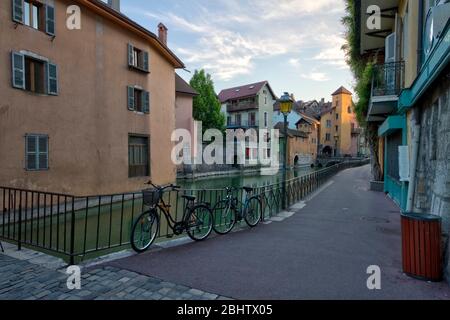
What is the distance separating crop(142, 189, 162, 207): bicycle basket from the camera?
15.7 ft

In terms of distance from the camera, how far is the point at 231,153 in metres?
35.3

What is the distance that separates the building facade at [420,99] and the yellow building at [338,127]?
47195 mm

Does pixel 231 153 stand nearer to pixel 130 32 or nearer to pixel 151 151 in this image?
pixel 151 151

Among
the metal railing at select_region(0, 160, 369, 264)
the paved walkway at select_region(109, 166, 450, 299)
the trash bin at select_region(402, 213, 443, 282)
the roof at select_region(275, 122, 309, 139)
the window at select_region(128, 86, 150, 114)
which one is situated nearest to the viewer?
the paved walkway at select_region(109, 166, 450, 299)

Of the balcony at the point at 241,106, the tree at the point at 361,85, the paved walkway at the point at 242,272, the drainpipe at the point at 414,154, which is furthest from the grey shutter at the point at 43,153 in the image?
the balcony at the point at 241,106

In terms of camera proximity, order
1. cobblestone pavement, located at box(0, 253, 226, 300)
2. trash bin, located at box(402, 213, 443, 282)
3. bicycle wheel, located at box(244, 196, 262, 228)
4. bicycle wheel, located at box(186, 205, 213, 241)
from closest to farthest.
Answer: cobblestone pavement, located at box(0, 253, 226, 300) < trash bin, located at box(402, 213, 443, 282) < bicycle wheel, located at box(186, 205, 213, 241) < bicycle wheel, located at box(244, 196, 262, 228)

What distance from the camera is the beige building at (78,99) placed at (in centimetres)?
919

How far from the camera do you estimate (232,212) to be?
21.0 feet

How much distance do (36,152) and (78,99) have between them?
2.78m

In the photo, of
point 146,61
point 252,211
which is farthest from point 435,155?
point 146,61

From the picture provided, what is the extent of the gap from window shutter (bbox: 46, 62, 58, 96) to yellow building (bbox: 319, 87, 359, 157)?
172ft

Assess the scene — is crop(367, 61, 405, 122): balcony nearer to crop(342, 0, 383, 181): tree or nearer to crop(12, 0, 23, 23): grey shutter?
crop(342, 0, 383, 181): tree

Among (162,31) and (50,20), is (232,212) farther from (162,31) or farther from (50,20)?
(162,31)

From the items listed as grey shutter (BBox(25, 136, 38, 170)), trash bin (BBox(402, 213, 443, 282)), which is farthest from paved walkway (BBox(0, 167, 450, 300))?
grey shutter (BBox(25, 136, 38, 170))
